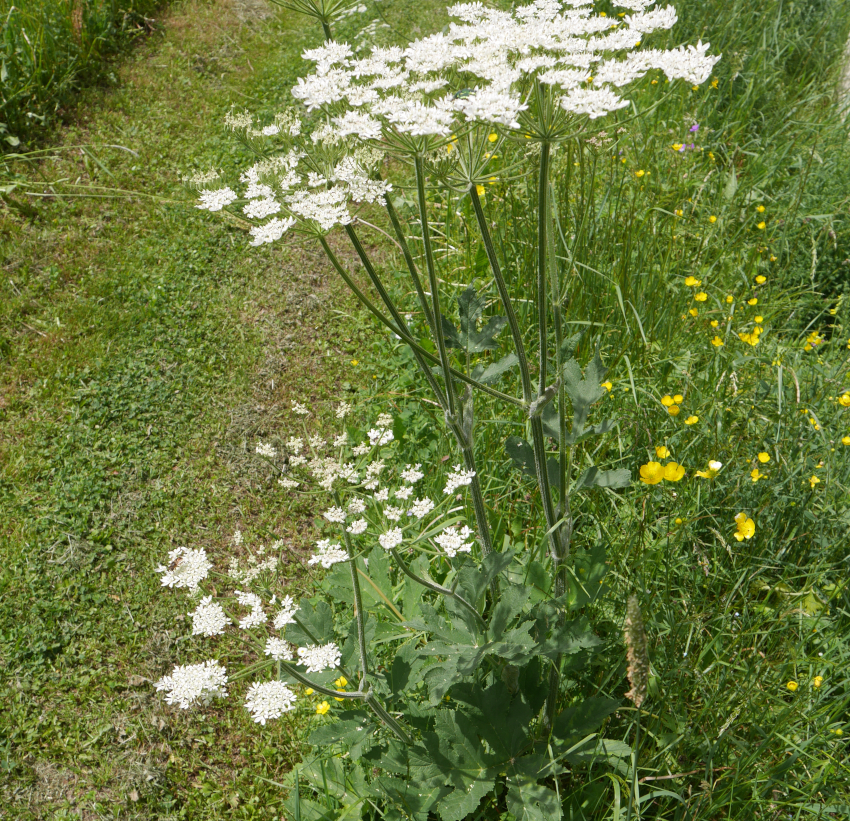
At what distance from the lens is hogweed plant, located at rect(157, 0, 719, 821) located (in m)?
1.31

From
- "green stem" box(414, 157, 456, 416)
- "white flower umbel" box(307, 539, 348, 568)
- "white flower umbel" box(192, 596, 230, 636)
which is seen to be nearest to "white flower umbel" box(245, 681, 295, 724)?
"white flower umbel" box(192, 596, 230, 636)

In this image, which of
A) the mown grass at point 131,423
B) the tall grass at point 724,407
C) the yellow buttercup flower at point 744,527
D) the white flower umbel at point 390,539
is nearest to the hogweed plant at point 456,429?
the white flower umbel at point 390,539

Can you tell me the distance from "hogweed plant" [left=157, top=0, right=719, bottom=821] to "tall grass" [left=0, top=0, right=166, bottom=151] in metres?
3.80

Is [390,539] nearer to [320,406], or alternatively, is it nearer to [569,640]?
[569,640]

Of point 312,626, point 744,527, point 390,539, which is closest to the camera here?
point 390,539

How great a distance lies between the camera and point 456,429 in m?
1.59

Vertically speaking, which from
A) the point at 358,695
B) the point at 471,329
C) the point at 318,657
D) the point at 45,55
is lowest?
the point at 358,695

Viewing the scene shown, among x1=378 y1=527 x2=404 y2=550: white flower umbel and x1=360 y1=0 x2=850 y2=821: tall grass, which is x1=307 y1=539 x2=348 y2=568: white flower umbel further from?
x1=360 y1=0 x2=850 y2=821: tall grass

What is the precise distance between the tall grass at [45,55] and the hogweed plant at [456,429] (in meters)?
3.80

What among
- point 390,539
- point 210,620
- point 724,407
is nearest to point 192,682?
point 210,620

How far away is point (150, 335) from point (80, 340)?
36cm

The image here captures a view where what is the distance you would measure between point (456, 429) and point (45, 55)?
4719mm

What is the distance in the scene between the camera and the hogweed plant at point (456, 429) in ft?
4.30

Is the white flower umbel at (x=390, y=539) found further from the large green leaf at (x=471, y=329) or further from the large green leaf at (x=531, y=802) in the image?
the large green leaf at (x=531, y=802)
